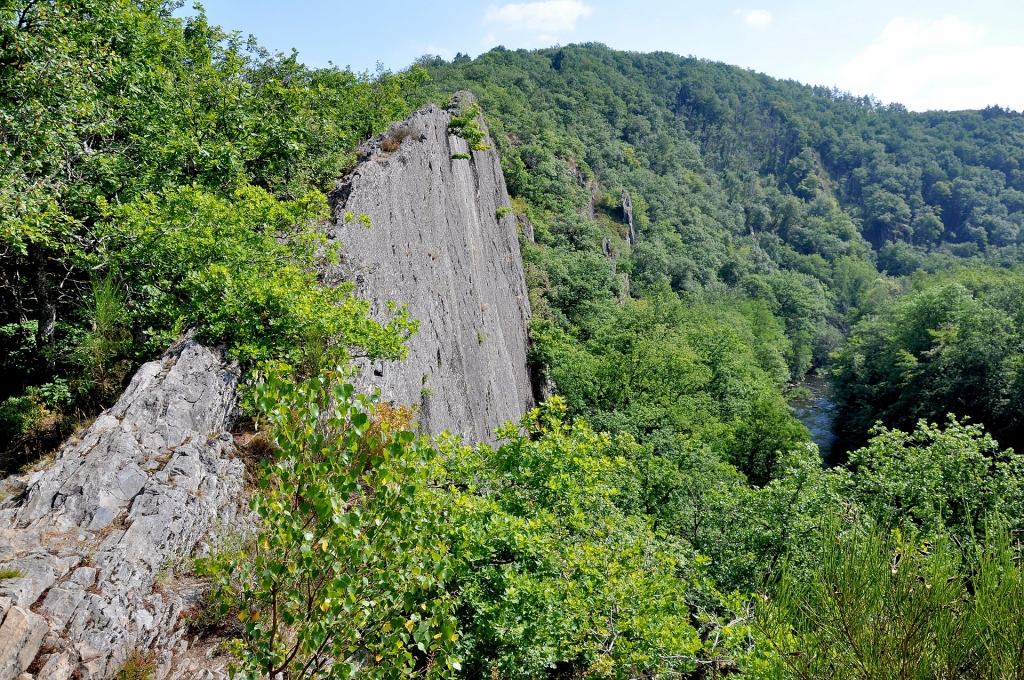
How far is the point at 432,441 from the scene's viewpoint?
11.6 metres

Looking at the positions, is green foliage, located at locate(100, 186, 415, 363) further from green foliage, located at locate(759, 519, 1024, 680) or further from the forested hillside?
the forested hillside

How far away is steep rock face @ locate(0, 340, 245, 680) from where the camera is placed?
4141 millimetres

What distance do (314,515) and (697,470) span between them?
750 inches

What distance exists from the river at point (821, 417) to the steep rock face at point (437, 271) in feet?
83.7

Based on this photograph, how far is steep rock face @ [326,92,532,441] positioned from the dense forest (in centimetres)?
142

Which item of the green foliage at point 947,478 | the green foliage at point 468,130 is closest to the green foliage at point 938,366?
the green foliage at point 947,478

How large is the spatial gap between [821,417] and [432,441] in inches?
2051

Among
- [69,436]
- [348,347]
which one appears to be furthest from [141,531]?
[348,347]

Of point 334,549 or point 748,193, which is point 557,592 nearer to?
point 334,549

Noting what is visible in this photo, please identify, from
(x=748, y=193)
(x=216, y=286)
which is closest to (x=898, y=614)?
(x=216, y=286)

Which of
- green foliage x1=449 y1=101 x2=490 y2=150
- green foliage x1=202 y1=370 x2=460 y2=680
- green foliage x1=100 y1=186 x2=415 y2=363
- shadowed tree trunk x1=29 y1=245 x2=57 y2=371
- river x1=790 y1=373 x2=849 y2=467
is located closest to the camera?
green foliage x1=202 y1=370 x2=460 y2=680

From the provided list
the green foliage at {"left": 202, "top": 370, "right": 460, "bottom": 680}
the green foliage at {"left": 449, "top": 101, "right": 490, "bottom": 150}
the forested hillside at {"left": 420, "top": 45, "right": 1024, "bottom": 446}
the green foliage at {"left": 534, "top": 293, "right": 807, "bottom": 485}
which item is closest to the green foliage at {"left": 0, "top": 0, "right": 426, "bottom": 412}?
the green foliage at {"left": 202, "top": 370, "right": 460, "bottom": 680}

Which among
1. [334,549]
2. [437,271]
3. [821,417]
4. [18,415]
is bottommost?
[821,417]

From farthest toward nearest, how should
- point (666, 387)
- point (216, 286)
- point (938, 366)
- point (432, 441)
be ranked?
1. point (938, 366)
2. point (666, 387)
3. point (432, 441)
4. point (216, 286)
